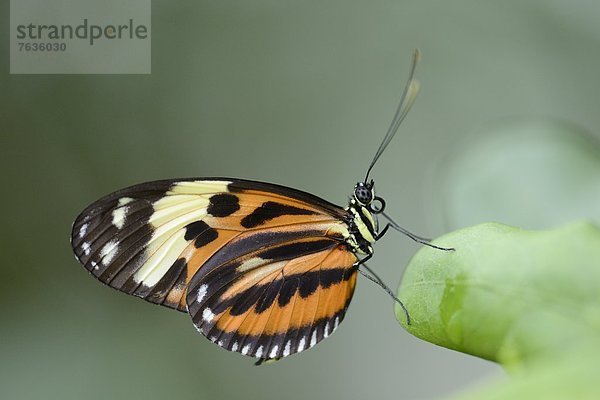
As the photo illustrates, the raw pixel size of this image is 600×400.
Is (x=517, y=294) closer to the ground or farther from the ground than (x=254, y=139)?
farther from the ground

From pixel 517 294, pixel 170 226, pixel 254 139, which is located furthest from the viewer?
pixel 254 139

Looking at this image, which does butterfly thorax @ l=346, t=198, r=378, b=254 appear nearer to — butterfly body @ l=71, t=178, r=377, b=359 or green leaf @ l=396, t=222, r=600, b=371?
butterfly body @ l=71, t=178, r=377, b=359

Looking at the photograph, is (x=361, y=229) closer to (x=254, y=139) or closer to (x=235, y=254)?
(x=235, y=254)

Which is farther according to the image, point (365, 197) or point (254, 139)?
point (254, 139)

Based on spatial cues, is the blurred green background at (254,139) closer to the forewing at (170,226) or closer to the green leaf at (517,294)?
the forewing at (170,226)

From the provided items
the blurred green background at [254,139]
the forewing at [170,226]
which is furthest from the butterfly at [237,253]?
the blurred green background at [254,139]

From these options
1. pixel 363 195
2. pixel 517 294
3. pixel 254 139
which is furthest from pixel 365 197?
pixel 254 139
